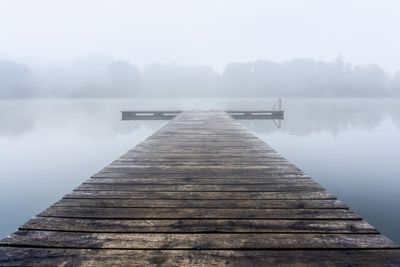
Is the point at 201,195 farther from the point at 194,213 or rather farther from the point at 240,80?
the point at 240,80

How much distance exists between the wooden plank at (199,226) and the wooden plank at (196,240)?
3.2 inches

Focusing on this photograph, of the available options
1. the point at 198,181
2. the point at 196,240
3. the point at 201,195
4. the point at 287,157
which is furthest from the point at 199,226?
the point at 287,157

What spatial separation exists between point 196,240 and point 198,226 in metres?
0.28

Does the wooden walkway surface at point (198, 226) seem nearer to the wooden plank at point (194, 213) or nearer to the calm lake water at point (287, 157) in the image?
the wooden plank at point (194, 213)

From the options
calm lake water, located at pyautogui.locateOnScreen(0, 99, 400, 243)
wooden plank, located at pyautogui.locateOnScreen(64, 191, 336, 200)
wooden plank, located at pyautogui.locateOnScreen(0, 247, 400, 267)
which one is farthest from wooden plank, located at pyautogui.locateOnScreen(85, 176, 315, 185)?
calm lake water, located at pyautogui.locateOnScreen(0, 99, 400, 243)

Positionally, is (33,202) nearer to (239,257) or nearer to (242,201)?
(242,201)

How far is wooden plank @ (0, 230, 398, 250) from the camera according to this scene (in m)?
2.42

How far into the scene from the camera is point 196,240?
2521 mm

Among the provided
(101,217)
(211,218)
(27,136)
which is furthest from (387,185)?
(27,136)

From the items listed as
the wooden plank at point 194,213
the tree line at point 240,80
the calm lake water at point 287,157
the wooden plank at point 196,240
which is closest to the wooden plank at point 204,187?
the wooden plank at point 194,213

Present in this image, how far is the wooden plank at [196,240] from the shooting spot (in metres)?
2.42

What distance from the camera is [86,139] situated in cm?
2909

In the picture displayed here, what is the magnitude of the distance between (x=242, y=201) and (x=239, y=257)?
4.13 ft

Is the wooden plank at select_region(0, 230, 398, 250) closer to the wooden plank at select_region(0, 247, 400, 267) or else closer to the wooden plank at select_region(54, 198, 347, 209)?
the wooden plank at select_region(0, 247, 400, 267)
